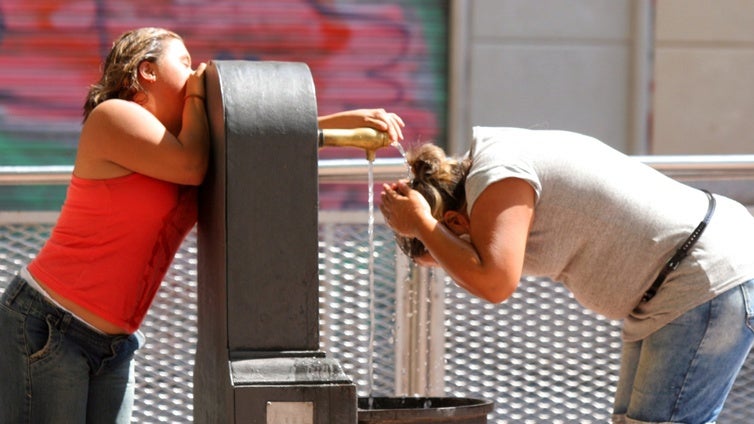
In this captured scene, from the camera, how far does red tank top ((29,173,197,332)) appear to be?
137 inches

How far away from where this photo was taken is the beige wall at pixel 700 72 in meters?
9.23

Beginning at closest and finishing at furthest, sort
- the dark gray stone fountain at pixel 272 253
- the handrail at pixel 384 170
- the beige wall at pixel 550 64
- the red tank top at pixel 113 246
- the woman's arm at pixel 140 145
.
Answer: the dark gray stone fountain at pixel 272 253 < the woman's arm at pixel 140 145 < the red tank top at pixel 113 246 < the handrail at pixel 384 170 < the beige wall at pixel 550 64

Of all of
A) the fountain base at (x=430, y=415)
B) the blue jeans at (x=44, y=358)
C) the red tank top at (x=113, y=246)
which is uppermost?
Answer: the red tank top at (x=113, y=246)

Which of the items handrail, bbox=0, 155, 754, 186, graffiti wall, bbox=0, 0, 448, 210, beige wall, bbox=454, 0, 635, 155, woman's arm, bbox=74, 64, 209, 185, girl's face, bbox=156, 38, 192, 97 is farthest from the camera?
beige wall, bbox=454, 0, 635, 155

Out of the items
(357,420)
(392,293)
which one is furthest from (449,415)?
(392,293)

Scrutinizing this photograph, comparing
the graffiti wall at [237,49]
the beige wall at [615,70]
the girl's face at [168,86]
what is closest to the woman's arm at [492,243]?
the girl's face at [168,86]

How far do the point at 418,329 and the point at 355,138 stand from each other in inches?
61.0

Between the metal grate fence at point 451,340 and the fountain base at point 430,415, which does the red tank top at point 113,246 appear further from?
the metal grate fence at point 451,340

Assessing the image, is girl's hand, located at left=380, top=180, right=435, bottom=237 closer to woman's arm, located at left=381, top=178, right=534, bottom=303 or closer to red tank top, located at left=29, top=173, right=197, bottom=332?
woman's arm, located at left=381, top=178, right=534, bottom=303

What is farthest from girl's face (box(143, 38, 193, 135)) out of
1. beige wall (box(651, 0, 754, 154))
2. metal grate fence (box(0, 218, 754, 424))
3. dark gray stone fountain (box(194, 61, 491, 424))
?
beige wall (box(651, 0, 754, 154))

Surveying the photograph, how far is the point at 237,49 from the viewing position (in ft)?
29.2

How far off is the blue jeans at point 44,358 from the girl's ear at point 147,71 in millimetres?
635

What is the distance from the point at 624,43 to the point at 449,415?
Result: 623 cm

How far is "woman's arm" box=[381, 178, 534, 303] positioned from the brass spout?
0.26 metres
